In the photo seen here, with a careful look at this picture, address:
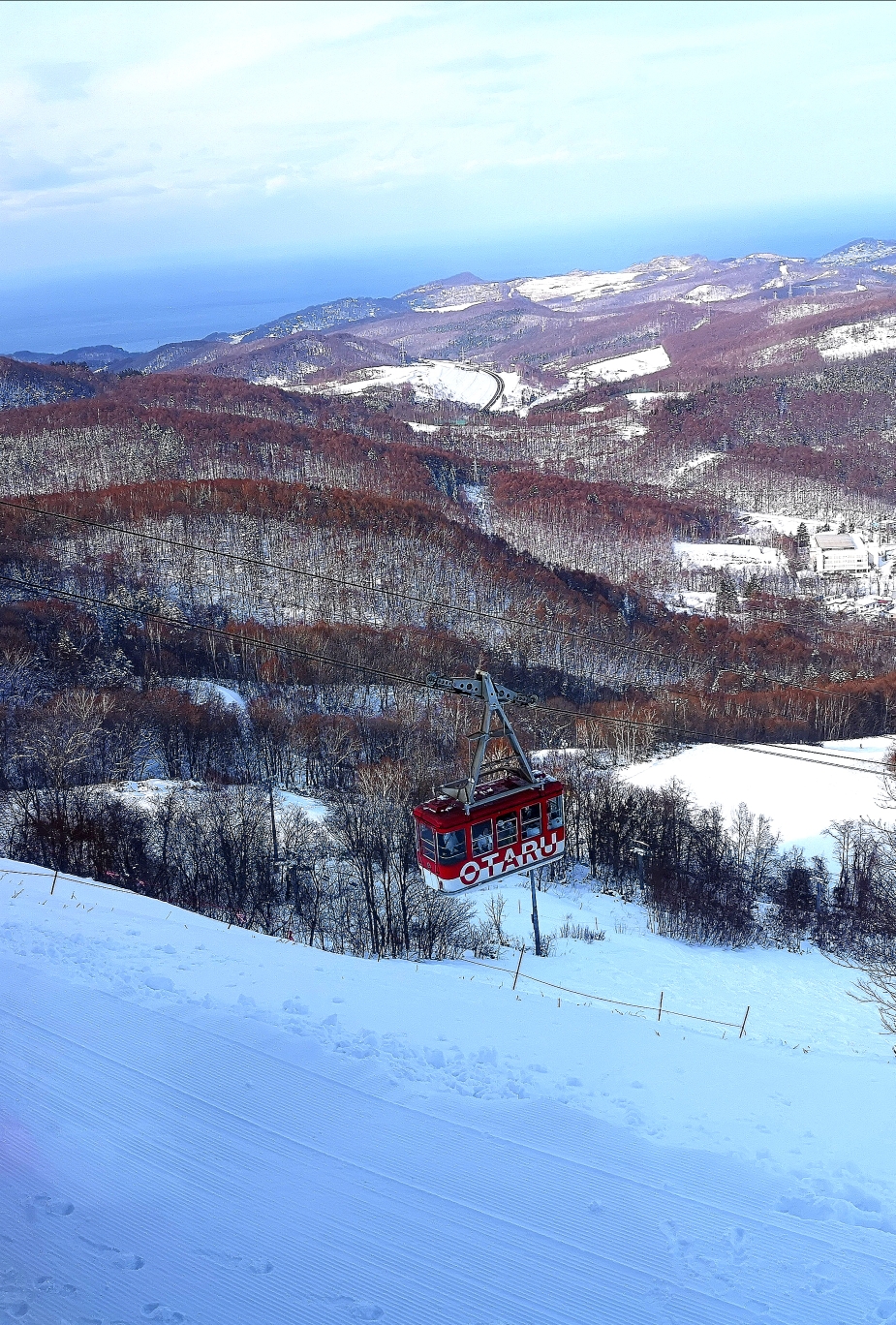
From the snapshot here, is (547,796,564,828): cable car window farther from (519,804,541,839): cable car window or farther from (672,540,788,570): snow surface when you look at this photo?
(672,540,788,570): snow surface

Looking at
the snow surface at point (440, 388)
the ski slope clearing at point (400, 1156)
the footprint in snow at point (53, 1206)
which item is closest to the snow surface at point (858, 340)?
the snow surface at point (440, 388)

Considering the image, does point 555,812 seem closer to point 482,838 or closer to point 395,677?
point 482,838

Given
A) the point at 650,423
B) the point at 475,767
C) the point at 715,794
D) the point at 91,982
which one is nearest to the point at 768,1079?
the point at 475,767

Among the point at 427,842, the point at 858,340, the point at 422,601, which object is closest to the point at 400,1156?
the point at 427,842

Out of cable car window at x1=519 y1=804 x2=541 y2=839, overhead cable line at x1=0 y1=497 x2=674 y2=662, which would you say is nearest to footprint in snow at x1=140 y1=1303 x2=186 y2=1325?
cable car window at x1=519 y1=804 x2=541 y2=839

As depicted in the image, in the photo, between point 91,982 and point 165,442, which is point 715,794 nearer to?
point 91,982

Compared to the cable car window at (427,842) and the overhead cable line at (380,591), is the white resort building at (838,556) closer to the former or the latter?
the overhead cable line at (380,591)
